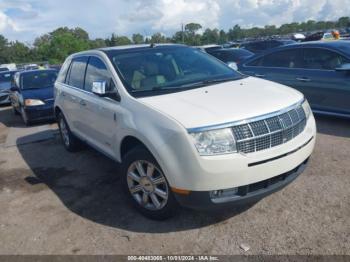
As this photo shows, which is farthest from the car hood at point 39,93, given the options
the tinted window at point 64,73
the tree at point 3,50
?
the tree at point 3,50

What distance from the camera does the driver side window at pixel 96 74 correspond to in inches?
168

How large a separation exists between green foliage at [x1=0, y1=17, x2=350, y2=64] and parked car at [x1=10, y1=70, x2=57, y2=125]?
52480 mm

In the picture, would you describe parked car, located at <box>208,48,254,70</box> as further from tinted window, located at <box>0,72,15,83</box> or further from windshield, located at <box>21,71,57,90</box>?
tinted window, located at <box>0,72,15,83</box>

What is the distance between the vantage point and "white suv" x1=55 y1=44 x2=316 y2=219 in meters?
3.10

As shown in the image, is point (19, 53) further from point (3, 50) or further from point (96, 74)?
point (96, 74)

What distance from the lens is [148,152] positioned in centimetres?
352

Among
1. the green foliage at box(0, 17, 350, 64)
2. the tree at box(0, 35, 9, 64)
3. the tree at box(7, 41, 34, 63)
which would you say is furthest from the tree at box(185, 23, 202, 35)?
the tree at box(0, 35, 9, 64)

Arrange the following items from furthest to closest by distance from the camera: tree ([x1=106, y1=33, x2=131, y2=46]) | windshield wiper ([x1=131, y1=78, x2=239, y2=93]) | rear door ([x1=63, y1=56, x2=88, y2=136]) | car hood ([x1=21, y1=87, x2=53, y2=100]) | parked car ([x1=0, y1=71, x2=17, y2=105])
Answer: tree ([x1=106, y1=33, x2=131, y2=46]), parked car ([x1=0, y1=71, x2=17, y2=105]), car hood ([x1=21, y1=87, x2=53, y2=100]), rear door ([x1=63, y1=56, x2=88, y2=136]), windshield wiper ([x1=131, y1=78, x2=239, y2=93])

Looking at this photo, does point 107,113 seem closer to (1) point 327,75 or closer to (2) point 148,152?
(2) point 148,152

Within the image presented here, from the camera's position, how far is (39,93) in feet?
32.4

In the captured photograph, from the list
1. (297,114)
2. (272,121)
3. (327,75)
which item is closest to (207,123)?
(272,121)

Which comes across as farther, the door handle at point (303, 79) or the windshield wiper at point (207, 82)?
the door handle at point (303, 79)

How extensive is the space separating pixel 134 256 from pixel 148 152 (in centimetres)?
97

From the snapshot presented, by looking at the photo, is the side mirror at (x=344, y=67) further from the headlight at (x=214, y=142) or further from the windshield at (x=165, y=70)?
the headlight at (x=214, y=142)
